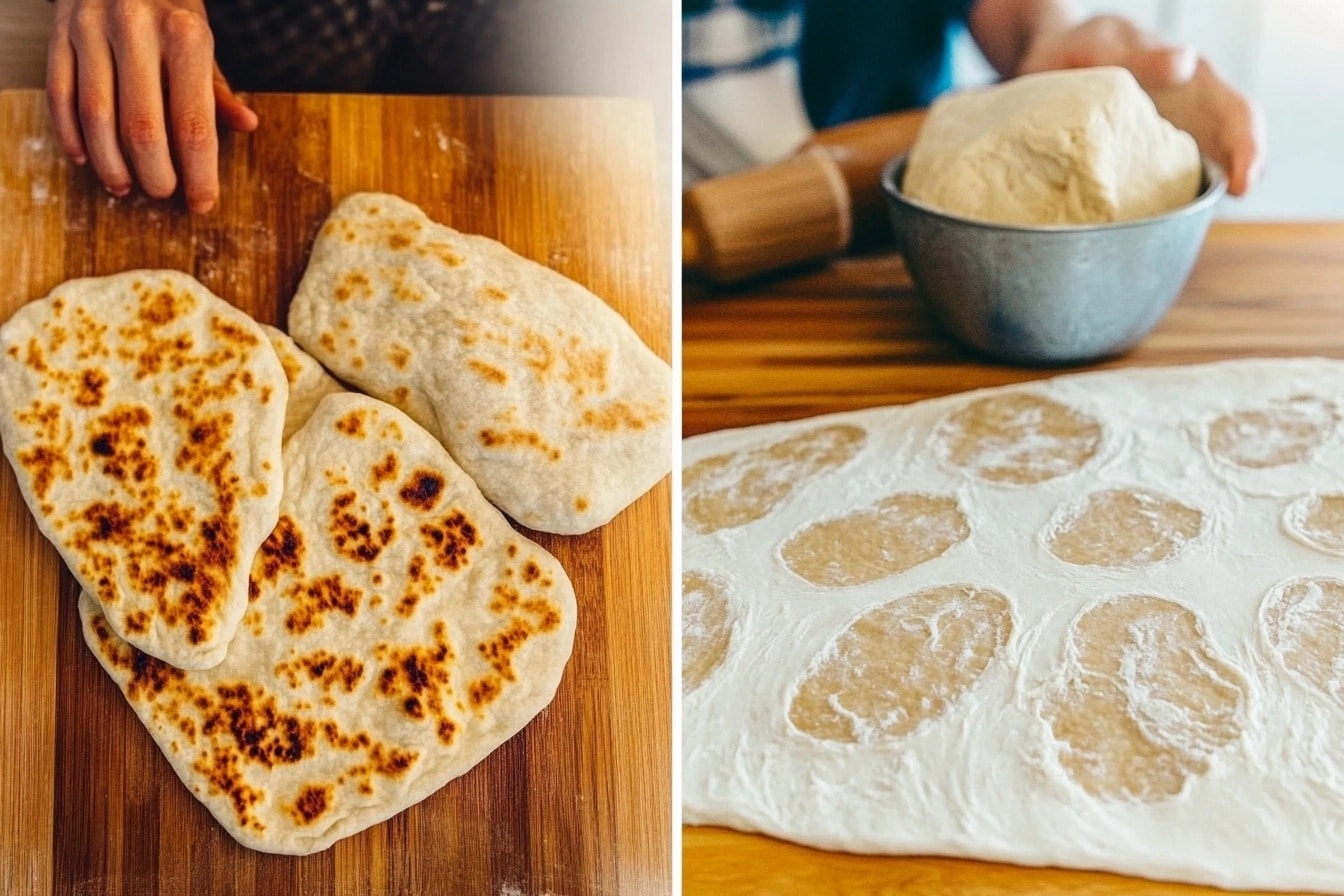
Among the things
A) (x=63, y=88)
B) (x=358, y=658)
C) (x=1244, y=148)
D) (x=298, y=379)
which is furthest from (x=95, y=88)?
(x=1244, y=148)

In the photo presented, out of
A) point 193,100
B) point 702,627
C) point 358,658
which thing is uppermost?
point 193,100

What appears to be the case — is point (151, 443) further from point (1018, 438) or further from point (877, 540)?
point (1018, 438)

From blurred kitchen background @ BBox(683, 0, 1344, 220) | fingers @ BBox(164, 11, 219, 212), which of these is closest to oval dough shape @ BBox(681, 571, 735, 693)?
fingers @ BBox(164, 11, 219, 212)

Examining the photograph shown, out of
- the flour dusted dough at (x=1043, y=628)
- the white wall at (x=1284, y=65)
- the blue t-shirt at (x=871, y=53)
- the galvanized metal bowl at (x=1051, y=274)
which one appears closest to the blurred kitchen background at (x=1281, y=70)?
the white wall at (x=1284, y=65)

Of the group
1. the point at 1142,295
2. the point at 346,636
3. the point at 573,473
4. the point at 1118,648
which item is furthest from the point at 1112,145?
the point at 346,636

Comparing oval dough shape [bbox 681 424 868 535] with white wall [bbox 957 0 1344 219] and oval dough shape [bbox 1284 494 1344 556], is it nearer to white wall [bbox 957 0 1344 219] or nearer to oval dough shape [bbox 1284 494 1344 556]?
oval dough shape [bbox 1284 494 1344 556]

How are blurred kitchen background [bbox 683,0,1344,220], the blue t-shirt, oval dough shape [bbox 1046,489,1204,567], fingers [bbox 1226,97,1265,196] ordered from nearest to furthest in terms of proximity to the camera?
1. oval dough shape [bbox 1046,489,1204,567]
2. fingers [bbox 1226,97,1265,196]
3. the blue t-shirt
4. blurred kitchen background [bbox 683,0,1344,220]
